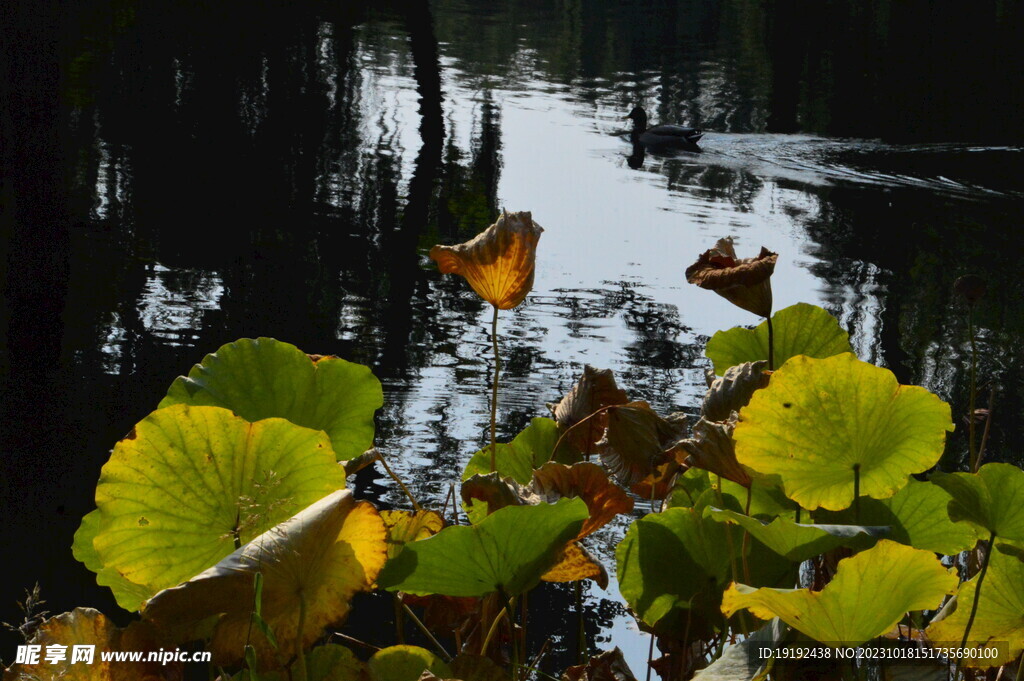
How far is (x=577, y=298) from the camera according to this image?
13.4ft

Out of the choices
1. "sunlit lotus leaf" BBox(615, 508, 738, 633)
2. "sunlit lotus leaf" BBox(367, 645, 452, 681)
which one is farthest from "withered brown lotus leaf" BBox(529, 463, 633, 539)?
"sunlit lotus leaf" BBox(367, 645, 452, 681)

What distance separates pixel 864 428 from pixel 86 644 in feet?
1.56

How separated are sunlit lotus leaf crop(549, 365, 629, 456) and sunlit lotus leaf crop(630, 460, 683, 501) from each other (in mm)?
56

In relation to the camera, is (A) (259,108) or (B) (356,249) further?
(A) (259,108)

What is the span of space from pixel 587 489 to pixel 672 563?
0.08 metres

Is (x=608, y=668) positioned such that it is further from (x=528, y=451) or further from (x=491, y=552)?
(x=528, y=451)

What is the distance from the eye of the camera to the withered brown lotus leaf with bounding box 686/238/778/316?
0.79 meters

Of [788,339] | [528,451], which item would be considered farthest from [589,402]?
[788,339]

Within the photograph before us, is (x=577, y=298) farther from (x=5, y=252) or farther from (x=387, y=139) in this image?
(x=387, y=139)

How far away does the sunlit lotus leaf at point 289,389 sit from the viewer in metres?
0.80

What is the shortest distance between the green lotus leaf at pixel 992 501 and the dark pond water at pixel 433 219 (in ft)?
2.76

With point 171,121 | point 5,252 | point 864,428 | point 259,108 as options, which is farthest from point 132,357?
point 259,108

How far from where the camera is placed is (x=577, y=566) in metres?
0.71

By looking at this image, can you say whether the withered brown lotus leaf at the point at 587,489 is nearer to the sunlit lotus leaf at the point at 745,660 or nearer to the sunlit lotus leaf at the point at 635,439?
the sunlit lotus leaf at the point at 635,439
